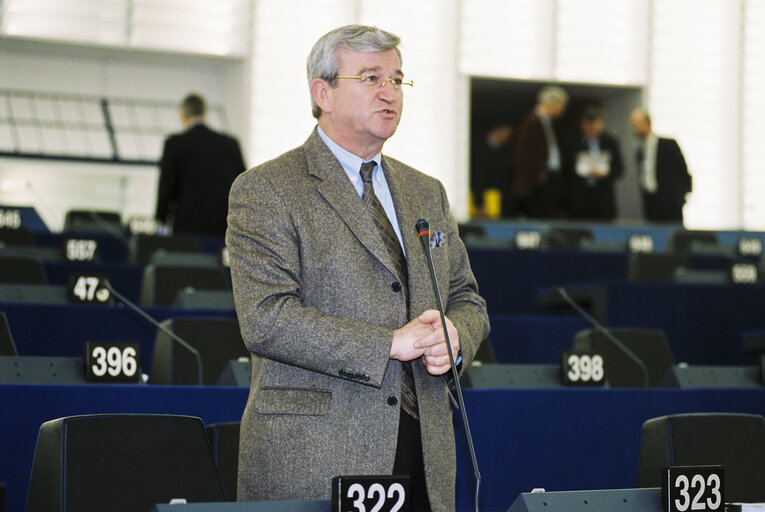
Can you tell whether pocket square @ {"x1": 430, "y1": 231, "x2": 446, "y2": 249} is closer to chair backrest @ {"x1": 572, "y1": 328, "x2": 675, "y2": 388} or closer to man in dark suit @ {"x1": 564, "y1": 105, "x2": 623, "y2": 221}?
chair backrest @ {"x1": 572, "y1": 328, "x2": 675, "y2": 388}

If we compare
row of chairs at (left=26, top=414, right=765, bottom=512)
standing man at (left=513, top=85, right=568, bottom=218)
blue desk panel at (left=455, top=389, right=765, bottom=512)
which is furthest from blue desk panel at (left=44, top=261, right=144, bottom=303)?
standing man at (left=513, top=85, right=568, bottom=218)

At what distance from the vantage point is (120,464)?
7.76ft

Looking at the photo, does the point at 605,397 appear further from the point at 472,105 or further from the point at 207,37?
the point at 472,105

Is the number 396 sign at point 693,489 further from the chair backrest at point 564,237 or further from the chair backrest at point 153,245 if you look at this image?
the chair backrest at point 564,237

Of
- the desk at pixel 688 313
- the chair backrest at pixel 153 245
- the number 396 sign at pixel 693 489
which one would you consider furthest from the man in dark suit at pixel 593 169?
the number 396 sign at pixel 693 489

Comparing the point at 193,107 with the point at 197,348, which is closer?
the point at 197,348

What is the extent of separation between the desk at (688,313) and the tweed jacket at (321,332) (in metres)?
3.78

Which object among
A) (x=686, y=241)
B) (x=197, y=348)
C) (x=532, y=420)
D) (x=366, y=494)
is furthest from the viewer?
(x=686, y=241)

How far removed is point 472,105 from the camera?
14648 millimetres

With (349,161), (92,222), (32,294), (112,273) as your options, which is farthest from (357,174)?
(92,222)

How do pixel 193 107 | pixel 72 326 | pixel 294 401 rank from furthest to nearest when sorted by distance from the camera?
pixel 193 107 → pixel 72 326 → pixel 294 401

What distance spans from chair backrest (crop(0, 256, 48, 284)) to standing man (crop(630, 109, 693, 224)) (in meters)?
5.99

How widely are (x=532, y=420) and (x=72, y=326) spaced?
1939mm

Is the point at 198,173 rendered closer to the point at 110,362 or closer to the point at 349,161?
the point at 110,362
